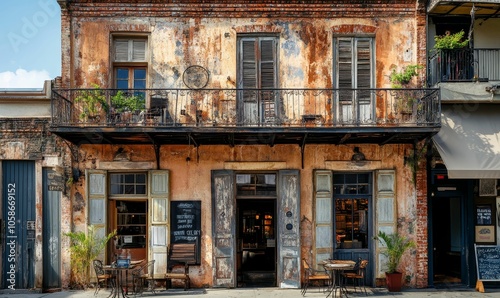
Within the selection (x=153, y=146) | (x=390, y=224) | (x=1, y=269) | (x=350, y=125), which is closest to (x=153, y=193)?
(x=153, y=146)

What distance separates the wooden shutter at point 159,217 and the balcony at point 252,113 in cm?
98

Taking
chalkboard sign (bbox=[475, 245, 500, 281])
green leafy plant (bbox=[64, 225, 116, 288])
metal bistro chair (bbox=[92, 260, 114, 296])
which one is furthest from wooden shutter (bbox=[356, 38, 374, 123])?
metal bistro chair (bbox=[92, 260, 114, 296])

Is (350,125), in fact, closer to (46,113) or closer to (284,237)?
(284,237)

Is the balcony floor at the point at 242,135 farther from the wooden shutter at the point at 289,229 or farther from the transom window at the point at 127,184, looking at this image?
the wooden shutter at the point at 289,229

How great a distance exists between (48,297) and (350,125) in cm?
841

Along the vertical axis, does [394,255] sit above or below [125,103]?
below

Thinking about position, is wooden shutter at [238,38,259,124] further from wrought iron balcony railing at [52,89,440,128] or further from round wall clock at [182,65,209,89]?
round wall clock at [182,65,209,89]

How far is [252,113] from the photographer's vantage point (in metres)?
12.4

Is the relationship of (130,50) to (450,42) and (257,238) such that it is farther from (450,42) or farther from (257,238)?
(450,42)

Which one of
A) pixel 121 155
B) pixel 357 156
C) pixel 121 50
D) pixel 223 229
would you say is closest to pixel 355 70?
pixel 357 156

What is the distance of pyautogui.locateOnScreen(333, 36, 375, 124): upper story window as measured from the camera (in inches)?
491

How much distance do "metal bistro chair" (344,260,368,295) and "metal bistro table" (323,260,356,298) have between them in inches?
9.1

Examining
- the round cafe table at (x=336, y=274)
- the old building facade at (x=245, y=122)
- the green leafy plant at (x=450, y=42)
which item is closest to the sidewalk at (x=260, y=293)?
the round cafe table at (x=336, y=274)

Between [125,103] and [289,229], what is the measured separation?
5.16 m
